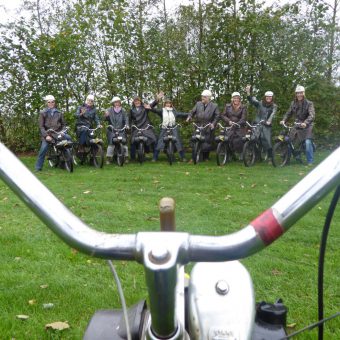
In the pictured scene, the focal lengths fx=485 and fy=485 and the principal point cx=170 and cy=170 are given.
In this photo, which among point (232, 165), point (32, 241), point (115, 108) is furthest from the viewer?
point (115, 108)

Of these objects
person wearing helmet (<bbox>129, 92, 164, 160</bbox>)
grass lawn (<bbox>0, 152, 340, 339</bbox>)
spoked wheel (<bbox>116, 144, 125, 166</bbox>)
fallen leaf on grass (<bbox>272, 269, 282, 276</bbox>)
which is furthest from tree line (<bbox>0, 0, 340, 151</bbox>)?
fallen leaf on grass (<bbox>272, 269, 282, 276</bbox>)

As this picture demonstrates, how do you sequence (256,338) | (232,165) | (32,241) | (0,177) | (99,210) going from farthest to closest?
1. (232,165)
2. (99,210)
3. (32,241)
4. (256,338)
5. (0,177)

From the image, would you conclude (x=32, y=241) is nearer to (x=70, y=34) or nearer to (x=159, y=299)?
(x=159, y=299)

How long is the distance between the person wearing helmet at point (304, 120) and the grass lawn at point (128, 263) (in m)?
2.76

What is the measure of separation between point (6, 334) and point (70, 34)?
1285 cm

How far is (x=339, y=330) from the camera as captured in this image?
274 cm

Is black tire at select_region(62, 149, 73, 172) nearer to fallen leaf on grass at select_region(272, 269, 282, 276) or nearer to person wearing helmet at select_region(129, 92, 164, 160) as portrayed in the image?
person wearing helmet at select_region(129, 92, 164, 160)

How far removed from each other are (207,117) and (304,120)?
2435 millimetres

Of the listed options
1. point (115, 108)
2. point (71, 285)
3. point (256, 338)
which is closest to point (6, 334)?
point (71, 285)

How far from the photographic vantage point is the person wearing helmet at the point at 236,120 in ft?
39.5

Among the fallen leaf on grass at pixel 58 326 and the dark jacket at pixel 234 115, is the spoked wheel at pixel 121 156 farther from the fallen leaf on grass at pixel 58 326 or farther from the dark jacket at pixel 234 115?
the fallen leaf on grass at pixel 58 326

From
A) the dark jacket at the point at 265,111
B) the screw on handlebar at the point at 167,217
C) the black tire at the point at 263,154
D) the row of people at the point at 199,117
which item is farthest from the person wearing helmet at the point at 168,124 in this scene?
the screw on handlebar at the point at 167,217

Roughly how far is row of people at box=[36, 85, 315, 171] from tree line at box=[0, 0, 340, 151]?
6.24 ft

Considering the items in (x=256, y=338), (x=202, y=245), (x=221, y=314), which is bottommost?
(x=256, y=338)
